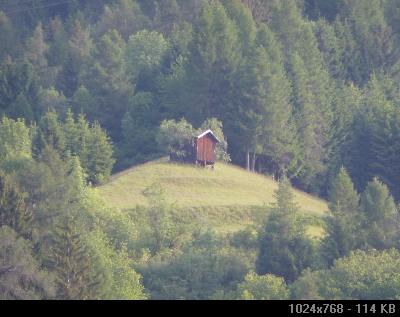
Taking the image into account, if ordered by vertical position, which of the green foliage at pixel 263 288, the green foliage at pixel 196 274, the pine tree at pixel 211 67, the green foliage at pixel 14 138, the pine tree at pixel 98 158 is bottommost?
the green foliage at pixel 196 274

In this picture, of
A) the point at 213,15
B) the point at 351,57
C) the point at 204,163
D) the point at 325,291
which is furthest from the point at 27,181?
the point at 351,57

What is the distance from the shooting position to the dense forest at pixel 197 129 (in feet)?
192

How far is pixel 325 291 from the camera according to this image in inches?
2163

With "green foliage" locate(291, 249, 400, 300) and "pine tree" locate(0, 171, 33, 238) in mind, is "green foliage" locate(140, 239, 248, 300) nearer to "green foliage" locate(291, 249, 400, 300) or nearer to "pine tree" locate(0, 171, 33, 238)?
"green foliage" locate(291, 249, 400, 300)

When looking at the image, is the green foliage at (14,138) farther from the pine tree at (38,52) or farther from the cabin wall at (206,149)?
the pine tree at (38,52)

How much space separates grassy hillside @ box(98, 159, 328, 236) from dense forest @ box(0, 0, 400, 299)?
1324mm

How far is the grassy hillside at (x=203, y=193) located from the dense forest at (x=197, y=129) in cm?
132

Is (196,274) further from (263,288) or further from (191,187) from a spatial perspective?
(191,187)

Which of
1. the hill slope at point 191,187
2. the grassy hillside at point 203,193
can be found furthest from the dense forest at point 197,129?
the hill slope at point 191,187

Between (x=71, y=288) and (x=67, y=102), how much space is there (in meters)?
41.7

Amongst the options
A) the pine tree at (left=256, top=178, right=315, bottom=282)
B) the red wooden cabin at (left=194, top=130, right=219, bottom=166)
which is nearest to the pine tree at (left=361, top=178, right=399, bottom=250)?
the pine tree at (left=256, top=178, right=315, bottom=282)

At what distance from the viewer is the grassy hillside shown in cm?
7012

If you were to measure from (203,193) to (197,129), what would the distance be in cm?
918

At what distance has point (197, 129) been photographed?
81188 millimetres
